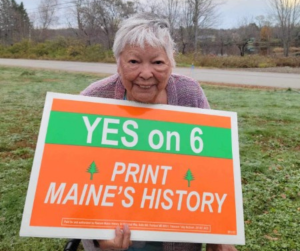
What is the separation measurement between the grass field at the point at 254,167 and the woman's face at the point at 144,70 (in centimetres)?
172

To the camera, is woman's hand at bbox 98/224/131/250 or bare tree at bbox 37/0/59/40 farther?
bare tree at bbox 37/0/59/40

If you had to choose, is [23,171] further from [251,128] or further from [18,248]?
[251,128]

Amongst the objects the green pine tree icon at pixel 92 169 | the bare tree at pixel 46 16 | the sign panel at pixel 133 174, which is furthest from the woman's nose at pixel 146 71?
the bare tree at pixel 46 16

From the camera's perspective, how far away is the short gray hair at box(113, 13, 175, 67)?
1449mm

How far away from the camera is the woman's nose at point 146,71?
148 cm

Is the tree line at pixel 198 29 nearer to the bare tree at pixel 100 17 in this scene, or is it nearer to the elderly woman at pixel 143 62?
the bare tree at pixel 100 17

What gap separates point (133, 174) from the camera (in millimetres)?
1468

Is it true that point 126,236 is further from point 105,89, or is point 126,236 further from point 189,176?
point 105,89

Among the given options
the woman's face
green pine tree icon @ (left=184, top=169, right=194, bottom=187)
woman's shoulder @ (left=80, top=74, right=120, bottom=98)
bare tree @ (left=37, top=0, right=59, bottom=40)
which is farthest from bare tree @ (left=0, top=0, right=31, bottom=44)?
green pine tree icon @ (left=184, top=169, right=194, bottom=187)

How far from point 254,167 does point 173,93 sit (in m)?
2.83

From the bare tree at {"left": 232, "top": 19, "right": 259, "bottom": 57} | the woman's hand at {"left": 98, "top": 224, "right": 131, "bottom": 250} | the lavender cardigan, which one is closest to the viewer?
the woman's hand at {"left": 98, "top": 224, "right": 131, "bottom": 250}

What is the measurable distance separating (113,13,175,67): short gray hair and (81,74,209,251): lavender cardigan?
22 cm

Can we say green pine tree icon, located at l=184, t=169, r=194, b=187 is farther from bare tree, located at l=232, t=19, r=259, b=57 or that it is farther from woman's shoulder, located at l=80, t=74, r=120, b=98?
bare tree, located at l=232, t=19, r=259, b=57

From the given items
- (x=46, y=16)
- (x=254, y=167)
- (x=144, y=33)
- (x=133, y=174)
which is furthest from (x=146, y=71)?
(x=46, y=16)
